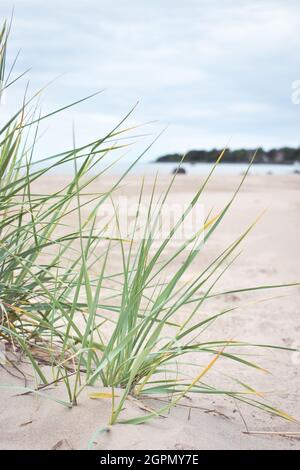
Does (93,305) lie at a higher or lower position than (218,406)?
higher

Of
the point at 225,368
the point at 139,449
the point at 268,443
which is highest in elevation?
the point at 139,449

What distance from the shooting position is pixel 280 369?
2631mm

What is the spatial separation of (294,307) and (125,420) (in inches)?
90.4

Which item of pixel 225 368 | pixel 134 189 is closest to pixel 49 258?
pixel 225 368

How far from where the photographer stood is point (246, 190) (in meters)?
10.9

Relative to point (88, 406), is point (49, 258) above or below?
below

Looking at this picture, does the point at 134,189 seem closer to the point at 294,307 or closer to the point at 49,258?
the point at 49,258

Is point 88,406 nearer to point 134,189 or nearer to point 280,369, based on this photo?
point 280,369

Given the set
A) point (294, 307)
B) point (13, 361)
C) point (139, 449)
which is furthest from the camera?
point (294, 307)

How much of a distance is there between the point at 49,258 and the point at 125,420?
125 inches

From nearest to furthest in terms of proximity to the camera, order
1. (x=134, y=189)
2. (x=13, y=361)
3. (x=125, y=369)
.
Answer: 1. (x=125, y=369)
2. (x=13, y=361)
3. (x=134, y=189)

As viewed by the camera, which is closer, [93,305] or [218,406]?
[93,305]

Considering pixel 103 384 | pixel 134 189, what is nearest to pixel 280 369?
pixel 103 384
